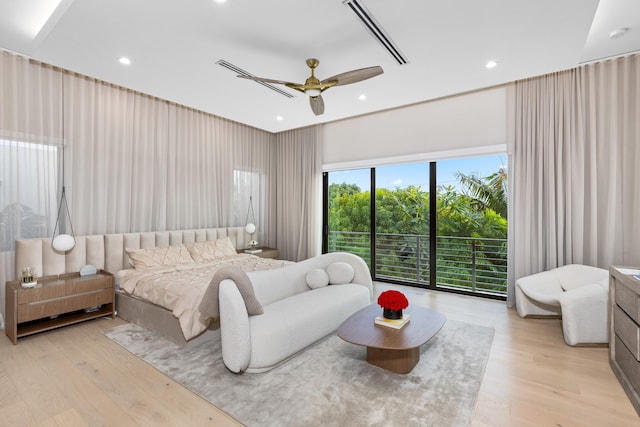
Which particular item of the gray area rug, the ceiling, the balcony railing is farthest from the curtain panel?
the balcony railing

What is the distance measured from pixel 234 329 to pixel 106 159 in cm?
321

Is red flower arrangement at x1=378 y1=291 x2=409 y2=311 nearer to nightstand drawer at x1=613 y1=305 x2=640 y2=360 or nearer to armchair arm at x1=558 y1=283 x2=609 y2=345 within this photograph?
nightstand drawer at x1=613 y1=305 x2=640 y2=360

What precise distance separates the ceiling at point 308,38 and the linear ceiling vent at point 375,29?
4 centimetres

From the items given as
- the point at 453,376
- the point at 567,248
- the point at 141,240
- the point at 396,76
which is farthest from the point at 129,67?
the point at 567,248

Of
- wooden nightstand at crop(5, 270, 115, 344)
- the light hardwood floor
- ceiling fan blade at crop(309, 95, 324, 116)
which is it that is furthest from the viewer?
ceiling fan blade at crop(309, 95, 324, 116)

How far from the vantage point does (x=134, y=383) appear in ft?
7.45

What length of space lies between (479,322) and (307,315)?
216 cm

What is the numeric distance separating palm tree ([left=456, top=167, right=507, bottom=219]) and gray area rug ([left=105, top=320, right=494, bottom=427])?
2.26 m

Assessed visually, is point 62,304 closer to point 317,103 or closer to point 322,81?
point 317,103

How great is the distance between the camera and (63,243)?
331 centimetres

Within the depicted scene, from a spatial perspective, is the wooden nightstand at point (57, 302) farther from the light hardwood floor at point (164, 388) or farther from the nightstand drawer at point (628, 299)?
the nightstand drawer at point (628, 299)

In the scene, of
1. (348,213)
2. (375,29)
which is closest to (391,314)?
(375,29)

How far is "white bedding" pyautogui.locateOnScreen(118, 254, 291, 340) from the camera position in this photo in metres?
2.79

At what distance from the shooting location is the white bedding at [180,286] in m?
2.79
